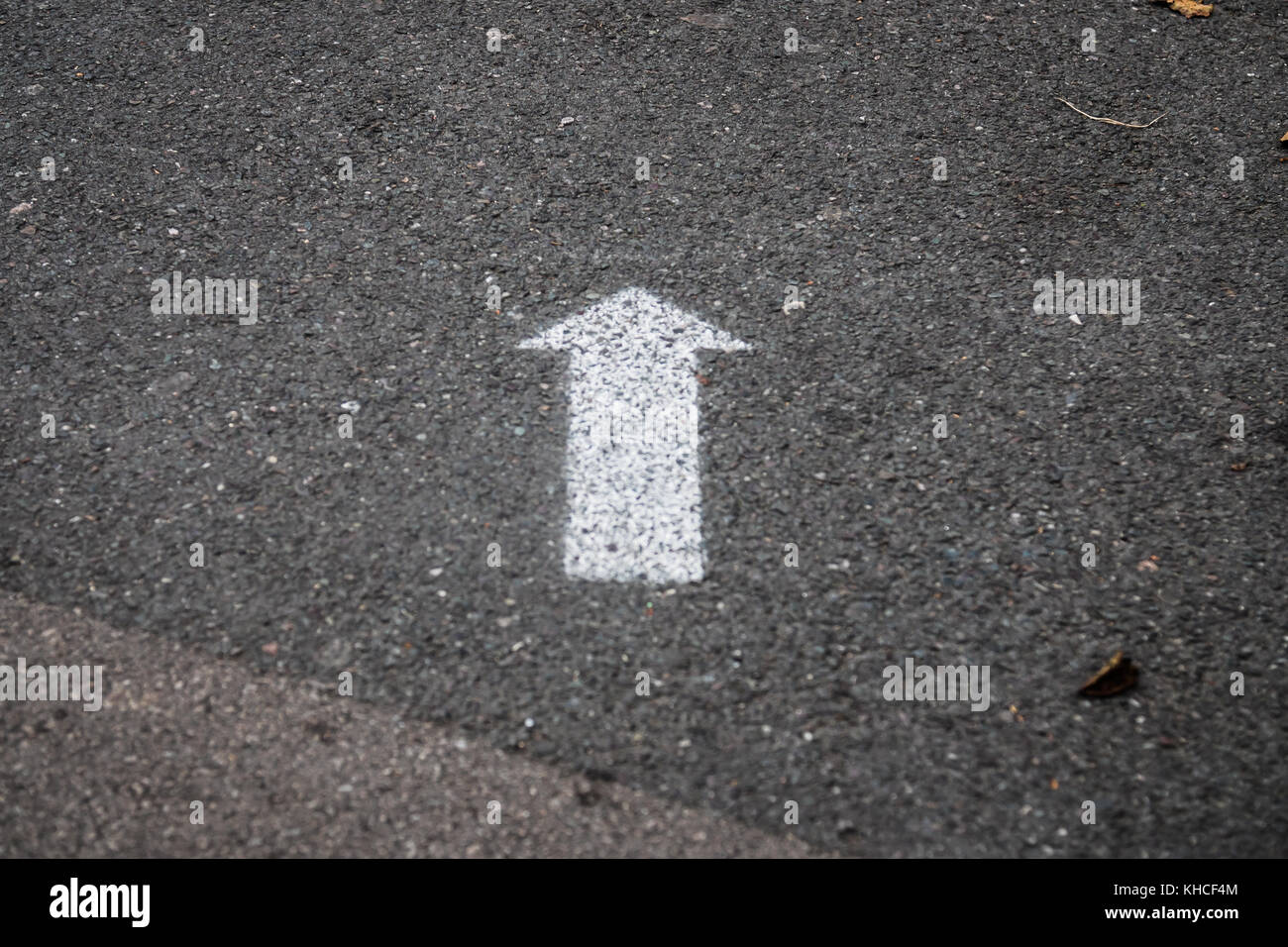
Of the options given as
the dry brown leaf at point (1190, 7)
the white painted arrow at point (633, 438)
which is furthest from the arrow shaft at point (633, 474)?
the dry brown leaf at point (1190, 7)

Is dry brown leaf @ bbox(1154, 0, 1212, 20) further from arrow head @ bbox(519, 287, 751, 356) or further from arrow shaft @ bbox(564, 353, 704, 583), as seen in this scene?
arrow shaft @ bbox(564, 353, 704, 583)

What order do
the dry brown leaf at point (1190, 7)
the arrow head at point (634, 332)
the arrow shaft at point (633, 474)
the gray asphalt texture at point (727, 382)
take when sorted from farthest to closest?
the dry brown leaf at point (1190, 7) → the arrow head at point (634, 332) → the arrow shaft at point (633, 474) → the gray asphalt texture at point (727, 382)

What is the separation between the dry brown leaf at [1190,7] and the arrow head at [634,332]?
386 cm

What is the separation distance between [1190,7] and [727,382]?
13.5ft

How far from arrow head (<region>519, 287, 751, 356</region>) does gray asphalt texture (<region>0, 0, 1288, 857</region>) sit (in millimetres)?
95

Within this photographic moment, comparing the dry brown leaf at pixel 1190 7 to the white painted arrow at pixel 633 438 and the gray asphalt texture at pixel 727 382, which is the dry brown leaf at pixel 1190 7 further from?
the white painted arrow at pixel 633 438

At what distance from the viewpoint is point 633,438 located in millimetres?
3648

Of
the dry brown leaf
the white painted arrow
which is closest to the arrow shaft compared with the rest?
the white painted arrow

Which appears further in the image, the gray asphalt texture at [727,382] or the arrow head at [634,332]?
the arrow head at [634,332]

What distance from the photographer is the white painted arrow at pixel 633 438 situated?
3287mm

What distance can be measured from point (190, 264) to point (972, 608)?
3.27 meters

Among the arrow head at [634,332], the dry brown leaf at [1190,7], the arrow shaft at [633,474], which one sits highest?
the dry brown leaf at [1190,7]

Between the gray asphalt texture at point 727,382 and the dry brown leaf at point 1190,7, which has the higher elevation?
the dry brown leaf at point 1190,7

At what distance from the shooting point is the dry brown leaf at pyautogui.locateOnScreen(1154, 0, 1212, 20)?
5883 mm
